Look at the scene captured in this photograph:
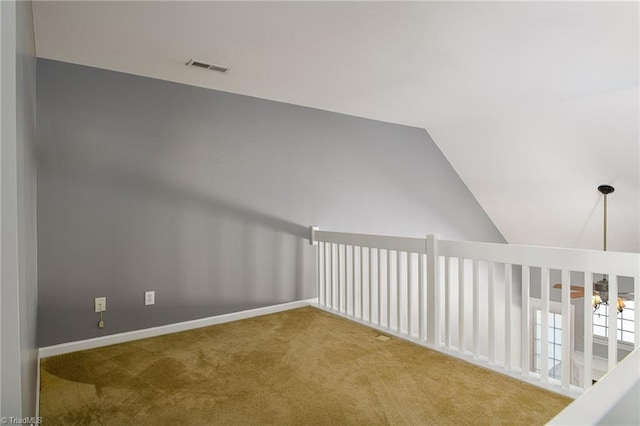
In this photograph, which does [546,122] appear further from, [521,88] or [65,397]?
[65,397]

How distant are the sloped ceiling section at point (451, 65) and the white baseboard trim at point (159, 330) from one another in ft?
6.82

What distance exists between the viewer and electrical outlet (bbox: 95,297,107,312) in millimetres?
3107

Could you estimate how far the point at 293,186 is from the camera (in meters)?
4.25

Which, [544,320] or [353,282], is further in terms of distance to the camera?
[353,282]

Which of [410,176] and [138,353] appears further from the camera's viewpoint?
[410,176]

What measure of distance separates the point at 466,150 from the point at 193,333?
4.12m

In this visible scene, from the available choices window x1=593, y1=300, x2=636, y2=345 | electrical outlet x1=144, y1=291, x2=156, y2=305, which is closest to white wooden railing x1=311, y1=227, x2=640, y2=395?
electrical outlet x1=144, y1=291, x2=156, y2=305

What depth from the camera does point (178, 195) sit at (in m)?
3.52

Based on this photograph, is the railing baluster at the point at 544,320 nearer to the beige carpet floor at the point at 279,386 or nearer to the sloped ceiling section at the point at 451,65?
the beige carpet floor at the point at 279,386

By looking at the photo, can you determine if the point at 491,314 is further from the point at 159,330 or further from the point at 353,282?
the point at 159,330

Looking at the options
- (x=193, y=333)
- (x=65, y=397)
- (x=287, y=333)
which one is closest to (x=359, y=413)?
(x=287, y=333)

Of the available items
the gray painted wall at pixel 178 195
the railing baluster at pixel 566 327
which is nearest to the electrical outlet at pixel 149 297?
the gray painted wall at pixel 178 195

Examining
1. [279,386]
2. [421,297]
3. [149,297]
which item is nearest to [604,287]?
[421,297]

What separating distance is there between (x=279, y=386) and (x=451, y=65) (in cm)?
260
